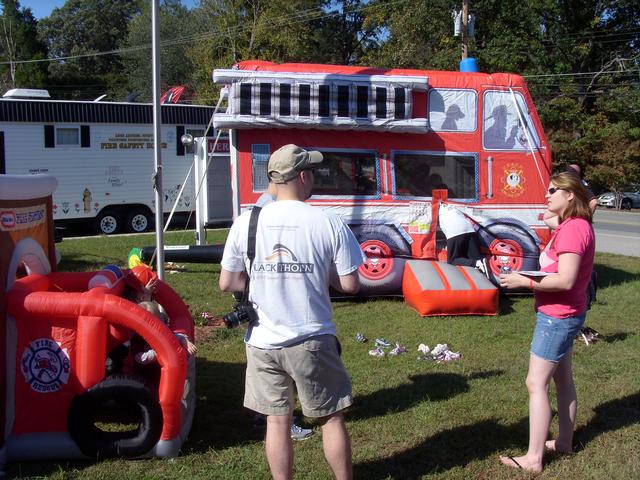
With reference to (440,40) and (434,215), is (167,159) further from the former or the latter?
(440,40)

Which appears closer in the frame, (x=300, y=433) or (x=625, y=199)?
(x=300, y=433)

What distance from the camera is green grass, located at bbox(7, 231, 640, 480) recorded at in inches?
160

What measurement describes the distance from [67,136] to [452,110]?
10460 millimetres

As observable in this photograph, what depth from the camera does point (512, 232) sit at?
30.1ft

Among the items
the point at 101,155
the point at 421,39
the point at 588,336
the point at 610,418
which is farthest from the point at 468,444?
the point at 421,39

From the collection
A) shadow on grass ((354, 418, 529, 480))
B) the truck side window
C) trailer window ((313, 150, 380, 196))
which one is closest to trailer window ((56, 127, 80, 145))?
the truck side window

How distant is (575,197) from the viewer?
3.88 m

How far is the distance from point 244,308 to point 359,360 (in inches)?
124

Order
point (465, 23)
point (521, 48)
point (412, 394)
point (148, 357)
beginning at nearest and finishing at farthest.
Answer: point (148, 357)
point (412, 394)
point (465, 23)
point (521, 48)

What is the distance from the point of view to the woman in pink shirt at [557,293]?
3.78 m

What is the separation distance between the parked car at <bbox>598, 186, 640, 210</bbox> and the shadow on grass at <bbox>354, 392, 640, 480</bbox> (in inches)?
1229

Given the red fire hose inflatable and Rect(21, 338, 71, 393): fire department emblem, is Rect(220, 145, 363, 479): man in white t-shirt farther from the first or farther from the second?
Rect(21, 338, 71, 393): fire department emblem

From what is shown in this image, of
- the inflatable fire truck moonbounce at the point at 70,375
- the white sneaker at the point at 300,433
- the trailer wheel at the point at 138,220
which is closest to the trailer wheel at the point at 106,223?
the trailer wheel at the point at 138,220

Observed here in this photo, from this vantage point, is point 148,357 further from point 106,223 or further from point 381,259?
point 106,223
